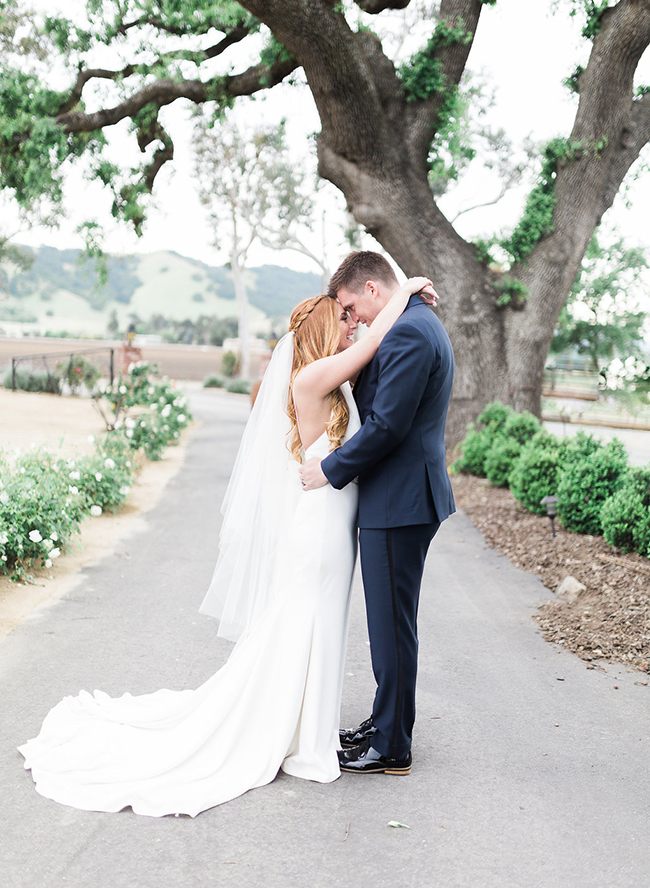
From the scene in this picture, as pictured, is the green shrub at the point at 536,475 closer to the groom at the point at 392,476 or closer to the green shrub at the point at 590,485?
the green shrub at the point at 590,485

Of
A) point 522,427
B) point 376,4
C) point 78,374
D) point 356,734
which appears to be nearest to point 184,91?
point 376,4

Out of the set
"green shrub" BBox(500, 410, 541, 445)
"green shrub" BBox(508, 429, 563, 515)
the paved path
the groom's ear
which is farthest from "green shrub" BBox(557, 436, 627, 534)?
the groom's ear

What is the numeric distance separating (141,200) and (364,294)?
38.6ft

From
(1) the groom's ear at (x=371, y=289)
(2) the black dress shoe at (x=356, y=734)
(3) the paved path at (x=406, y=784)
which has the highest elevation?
(1) the groom's ear at (x=371, y=289)

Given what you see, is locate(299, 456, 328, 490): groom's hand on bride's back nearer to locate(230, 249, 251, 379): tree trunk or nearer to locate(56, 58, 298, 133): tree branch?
locate(56, 58, 298, 133): tree branch

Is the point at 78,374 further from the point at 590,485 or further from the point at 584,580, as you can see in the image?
the point at 584,580

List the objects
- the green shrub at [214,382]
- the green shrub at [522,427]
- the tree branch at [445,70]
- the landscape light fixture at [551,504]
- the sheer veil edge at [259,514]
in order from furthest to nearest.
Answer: the green shrub at [214,382] → the tree branch at [445,70] → the green shrub at [522,427] → the landscape light fixture at [551,504] → the sheer veil edge at [259,514]

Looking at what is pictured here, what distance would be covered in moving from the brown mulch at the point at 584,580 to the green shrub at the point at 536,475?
0.70 feet

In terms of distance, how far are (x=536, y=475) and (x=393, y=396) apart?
19.8 feet

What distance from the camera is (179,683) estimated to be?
428 centimetres

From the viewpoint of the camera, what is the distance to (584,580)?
6312 millimetres

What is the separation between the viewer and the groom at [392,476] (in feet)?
10.4

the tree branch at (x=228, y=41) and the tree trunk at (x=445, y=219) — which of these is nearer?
the tree trunk at (x=445, y=219)

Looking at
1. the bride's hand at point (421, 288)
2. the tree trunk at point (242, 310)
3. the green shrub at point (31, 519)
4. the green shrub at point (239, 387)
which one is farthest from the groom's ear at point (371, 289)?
the tree trunk at point (242, 310)
